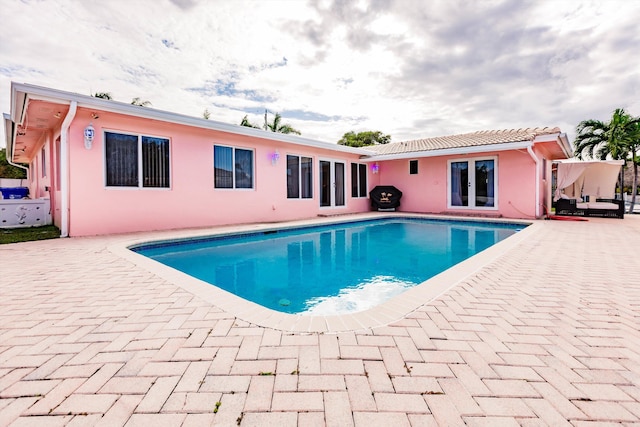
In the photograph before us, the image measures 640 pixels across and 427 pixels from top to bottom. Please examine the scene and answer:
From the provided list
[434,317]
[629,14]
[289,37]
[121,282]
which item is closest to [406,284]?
[434,317]

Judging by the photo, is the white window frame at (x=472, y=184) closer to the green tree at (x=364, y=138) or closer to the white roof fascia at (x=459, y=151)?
the white roof fascia at (x=459, y=151)

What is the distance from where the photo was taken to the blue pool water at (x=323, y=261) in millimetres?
4112

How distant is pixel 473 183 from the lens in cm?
1266

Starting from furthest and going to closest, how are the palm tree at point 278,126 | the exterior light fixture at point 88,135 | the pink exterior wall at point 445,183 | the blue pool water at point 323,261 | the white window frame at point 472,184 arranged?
the palm tree at point 278,126 < the white window frame at point 472,184 < the pink exterior wall at point 445,183 < the exterior light fixture at point 88,135 < the blue pool water at point 323,261

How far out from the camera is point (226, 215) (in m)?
9.63

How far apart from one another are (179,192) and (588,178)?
691 inches

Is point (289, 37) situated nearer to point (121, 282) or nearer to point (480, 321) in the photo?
point (121, 282)

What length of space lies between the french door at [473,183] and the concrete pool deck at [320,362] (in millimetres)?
9815

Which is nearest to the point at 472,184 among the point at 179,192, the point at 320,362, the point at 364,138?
the point at 179,192

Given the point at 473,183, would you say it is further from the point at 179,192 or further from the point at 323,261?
the point at 179,192

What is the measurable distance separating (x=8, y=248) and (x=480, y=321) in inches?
309

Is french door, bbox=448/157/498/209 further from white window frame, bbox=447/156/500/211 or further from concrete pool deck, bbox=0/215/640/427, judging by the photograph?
concrete pool deck, bbox=0/215/640/427

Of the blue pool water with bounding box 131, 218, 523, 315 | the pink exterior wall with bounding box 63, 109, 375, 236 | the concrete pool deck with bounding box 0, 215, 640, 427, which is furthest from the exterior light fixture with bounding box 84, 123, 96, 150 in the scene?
the concrete pool deck with bounding box 0, 215, 640, 427

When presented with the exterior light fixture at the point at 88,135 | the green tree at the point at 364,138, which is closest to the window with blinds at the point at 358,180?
the exterior light fixture at the point at 88,135
